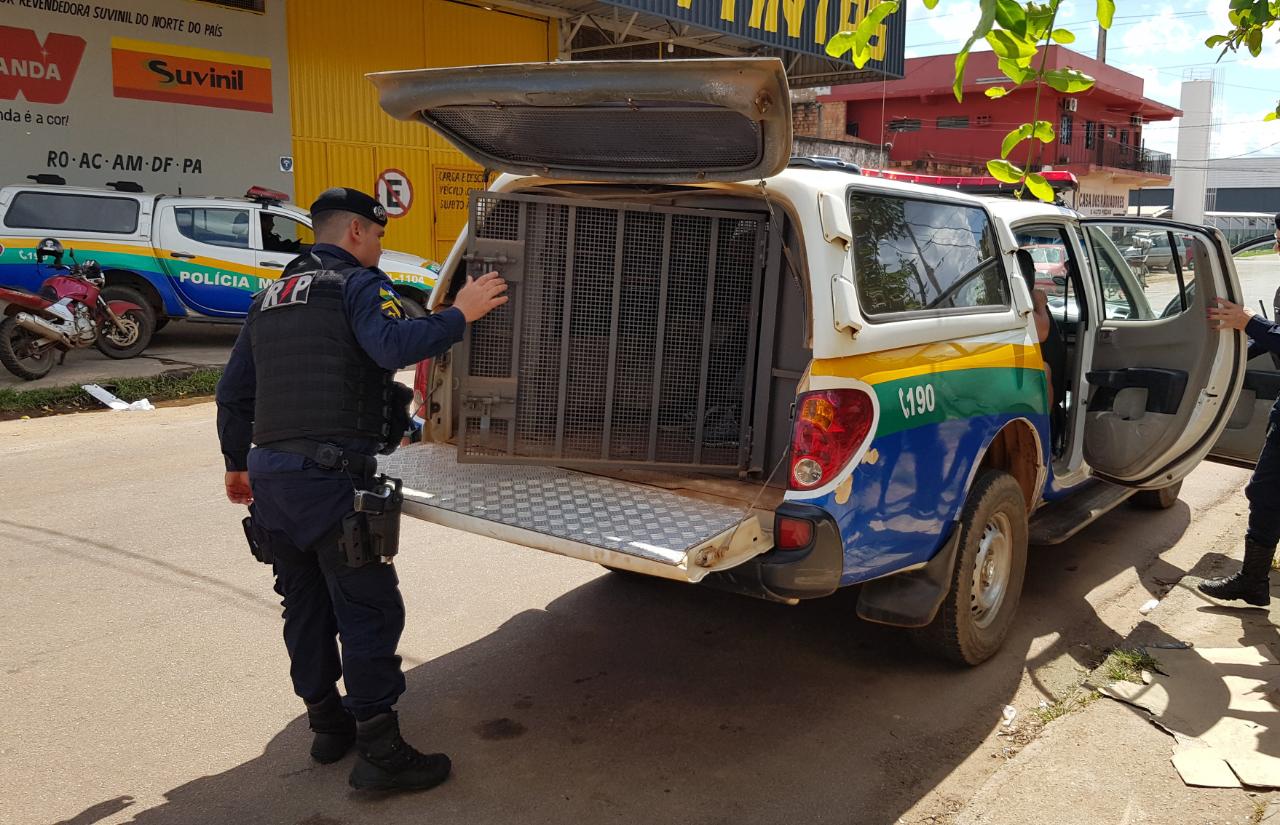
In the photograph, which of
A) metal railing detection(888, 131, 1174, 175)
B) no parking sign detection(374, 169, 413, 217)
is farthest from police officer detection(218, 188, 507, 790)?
metal railing detection(888, 131, 1174, 175)

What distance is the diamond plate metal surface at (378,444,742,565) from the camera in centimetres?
341

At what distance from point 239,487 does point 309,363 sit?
0.70 m

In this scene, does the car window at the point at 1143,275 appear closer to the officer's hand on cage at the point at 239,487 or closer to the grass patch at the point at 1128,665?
the grass patch at the point at 1128,665

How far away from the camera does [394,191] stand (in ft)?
54.8

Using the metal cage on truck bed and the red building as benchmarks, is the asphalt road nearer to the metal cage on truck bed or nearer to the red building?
the metal cage on truck bed

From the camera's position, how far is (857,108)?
1709 inches

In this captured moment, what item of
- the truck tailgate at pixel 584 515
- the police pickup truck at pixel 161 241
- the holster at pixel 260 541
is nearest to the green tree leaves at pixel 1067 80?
the truck tailgate at pixel 584 515

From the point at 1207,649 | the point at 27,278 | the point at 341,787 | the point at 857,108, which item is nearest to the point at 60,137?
the point at 27,278

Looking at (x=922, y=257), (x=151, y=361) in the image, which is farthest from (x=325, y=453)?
(x=151, y=361)

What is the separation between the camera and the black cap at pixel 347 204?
346cm

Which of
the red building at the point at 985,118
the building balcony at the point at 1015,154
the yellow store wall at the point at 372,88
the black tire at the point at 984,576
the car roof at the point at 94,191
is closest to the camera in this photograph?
the black tire at the point at 984,576

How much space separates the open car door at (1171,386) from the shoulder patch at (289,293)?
12.3 feet

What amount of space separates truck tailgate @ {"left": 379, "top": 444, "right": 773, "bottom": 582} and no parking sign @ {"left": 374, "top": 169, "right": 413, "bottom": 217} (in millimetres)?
13071

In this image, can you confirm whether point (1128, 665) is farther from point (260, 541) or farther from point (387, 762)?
point (260, 541)
